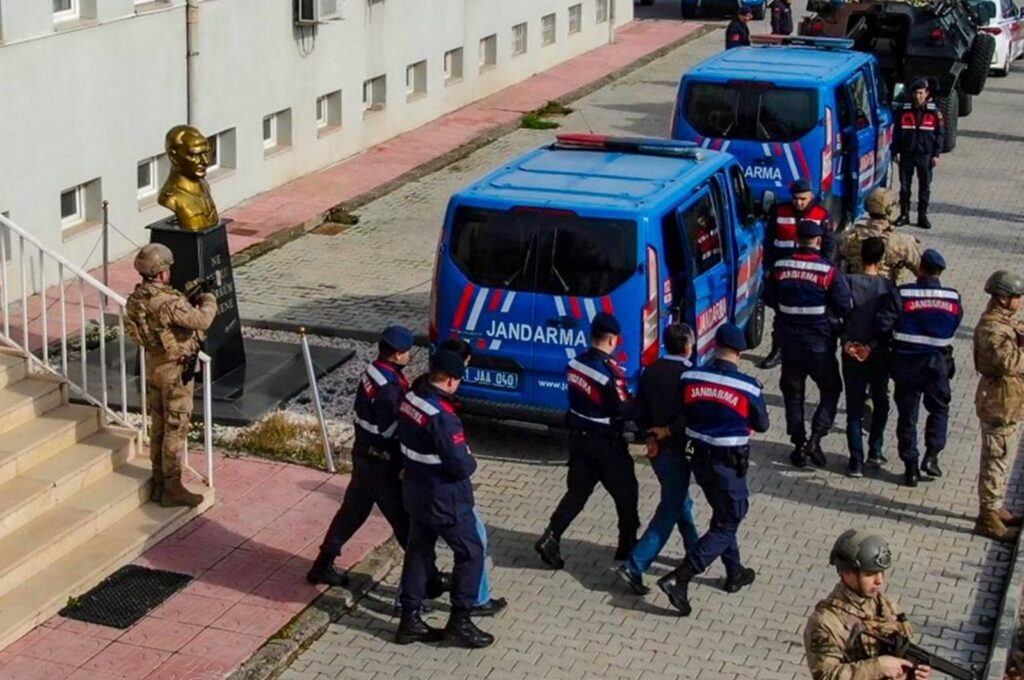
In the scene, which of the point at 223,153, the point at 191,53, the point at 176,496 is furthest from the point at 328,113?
the point at 176,496

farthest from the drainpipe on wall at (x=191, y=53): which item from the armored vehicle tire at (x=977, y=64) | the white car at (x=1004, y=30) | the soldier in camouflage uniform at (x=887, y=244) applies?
the white car at (x=1004, y=30)

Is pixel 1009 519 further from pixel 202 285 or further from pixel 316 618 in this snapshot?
pixel 202 285

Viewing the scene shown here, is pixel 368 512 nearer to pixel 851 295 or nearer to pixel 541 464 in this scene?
pixel 541 464

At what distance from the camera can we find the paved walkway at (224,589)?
30.1ft

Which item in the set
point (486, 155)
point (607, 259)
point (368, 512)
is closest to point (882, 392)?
point (607, 259)

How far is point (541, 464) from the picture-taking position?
40.8ft

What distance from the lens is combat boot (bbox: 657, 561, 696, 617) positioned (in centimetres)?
998

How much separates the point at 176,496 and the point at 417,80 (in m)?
13.7

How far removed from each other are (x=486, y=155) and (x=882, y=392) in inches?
431

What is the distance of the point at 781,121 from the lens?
55.2 ft

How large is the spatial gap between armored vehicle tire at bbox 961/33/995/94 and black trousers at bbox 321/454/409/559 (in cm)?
1678

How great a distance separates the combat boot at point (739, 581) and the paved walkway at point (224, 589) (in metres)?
2.07

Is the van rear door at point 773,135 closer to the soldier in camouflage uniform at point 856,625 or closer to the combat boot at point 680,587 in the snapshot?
the combat boot at point 680,587

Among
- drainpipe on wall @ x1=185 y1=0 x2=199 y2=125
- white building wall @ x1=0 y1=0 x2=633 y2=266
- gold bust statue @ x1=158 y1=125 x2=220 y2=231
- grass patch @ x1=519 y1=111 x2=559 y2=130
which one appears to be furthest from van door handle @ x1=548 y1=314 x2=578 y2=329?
grass patch @ x1=519 y1=111 x2=559 y2=130
